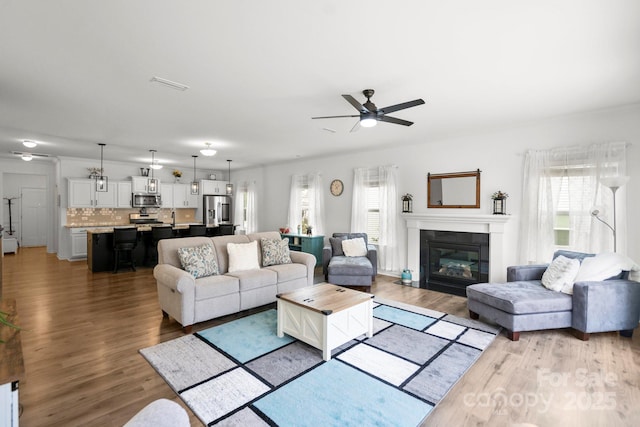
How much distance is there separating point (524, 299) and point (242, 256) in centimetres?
338

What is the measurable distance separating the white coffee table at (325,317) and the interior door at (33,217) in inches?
414

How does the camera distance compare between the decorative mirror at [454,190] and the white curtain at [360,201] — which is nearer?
the decorative mirror at [454,190]

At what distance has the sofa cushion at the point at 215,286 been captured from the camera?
345cm

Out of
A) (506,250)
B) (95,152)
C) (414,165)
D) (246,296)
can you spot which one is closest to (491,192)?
(506,250)

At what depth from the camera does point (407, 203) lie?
5715 mm

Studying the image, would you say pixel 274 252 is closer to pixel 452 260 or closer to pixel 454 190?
pixel 452 260

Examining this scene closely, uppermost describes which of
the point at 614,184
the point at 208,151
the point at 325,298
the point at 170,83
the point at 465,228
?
the point at 170,83

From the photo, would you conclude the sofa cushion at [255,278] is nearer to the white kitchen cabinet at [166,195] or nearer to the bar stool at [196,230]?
the bar stool at [196,230]

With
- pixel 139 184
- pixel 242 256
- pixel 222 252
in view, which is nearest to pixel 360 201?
pixel 242 256

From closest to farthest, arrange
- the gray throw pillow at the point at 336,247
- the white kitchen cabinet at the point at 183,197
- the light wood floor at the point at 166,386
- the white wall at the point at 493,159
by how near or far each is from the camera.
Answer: the light wood floor at the point at 166,386, the white wall at the point at 493,159, the gray throw pillow at the point at 336,247, the white kitchen cabinet at the point at 183,197

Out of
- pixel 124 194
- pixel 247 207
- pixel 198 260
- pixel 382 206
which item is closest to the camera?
pixel 198 260

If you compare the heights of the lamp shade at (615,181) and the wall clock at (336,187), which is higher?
the wall clock at (336,187)

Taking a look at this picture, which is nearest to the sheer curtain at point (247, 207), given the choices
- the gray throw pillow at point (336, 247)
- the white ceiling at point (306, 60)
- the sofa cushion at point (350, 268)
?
the gray throw pillow at point (336, 247)

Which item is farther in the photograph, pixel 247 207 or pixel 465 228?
pixel 247 207
